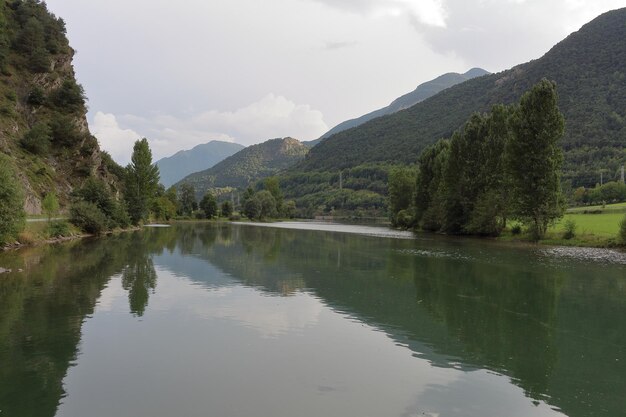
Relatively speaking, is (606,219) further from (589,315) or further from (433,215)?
(589,315)

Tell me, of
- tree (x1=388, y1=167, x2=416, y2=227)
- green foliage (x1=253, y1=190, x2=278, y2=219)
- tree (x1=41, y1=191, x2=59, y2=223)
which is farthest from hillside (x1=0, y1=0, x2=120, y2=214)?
green foliage (x1=253, y1=190, x2=278, y2=219)

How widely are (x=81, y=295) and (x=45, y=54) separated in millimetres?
75059

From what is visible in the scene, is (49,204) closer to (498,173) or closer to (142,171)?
(142,171)

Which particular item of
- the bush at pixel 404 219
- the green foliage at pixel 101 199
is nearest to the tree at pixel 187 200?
the bush at pixel 404 219

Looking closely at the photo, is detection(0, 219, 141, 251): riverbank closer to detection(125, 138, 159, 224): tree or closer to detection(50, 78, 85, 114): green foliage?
detection(50, 78, 85, 114): green foliage

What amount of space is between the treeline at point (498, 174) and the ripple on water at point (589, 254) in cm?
874

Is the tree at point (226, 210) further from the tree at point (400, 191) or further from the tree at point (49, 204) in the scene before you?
the tree at point (49, 204)

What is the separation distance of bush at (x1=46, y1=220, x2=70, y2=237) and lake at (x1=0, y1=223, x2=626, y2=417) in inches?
918

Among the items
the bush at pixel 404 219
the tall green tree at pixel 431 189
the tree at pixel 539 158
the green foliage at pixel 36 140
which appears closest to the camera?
the tree at pixel 539 158

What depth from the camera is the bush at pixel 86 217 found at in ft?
194

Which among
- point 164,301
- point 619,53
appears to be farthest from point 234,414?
point 619,53

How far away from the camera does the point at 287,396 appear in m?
10.0

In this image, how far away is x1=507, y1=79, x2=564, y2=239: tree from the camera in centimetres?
5103

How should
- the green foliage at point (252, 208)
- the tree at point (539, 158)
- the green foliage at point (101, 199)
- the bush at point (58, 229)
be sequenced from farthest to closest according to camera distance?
1. the green foliage at point (252, 208)
2. the green foliage at point (101, 199)
3. the tree at point (539, 158)
4. the bush at point (58, 229)
